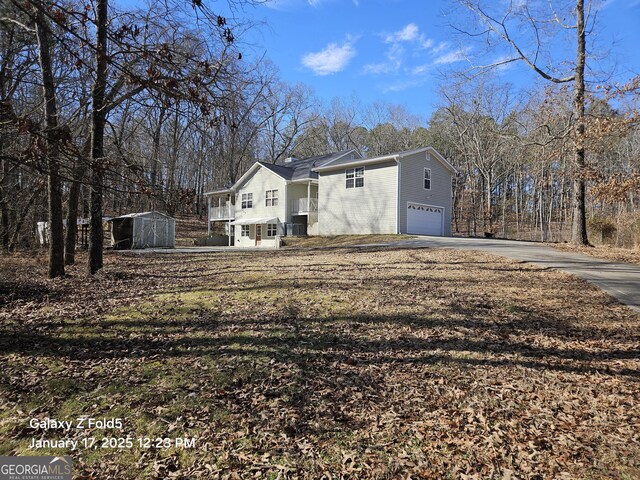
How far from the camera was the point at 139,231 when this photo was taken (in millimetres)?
23844

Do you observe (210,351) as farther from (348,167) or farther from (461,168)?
(461,168)

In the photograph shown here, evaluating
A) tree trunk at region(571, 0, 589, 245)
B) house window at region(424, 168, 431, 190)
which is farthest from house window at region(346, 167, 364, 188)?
tree trunk at region(571, 0, 589, 245)

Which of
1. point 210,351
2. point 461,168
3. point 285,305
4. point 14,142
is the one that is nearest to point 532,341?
point 285,305

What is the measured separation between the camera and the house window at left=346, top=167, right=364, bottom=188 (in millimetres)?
23797

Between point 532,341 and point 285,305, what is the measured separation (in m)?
3.77

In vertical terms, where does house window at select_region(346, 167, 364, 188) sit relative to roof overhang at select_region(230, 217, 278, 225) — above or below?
above

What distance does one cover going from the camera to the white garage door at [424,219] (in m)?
22.8

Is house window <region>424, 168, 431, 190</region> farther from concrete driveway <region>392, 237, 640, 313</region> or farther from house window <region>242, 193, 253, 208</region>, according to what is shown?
house window <region>242, 193, 253, 208</region>

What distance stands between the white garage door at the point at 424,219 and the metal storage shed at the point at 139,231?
14.9 metres

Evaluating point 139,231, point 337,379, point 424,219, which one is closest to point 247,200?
point 139,231

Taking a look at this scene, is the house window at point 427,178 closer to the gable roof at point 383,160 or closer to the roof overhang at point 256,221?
the gable roof at point 383,160

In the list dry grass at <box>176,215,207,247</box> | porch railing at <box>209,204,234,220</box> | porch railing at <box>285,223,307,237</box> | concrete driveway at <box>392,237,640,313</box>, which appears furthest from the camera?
dry grass at <box>176,215,207,247</box>

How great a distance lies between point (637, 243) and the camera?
15859 mm

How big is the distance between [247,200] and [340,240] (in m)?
11.2
